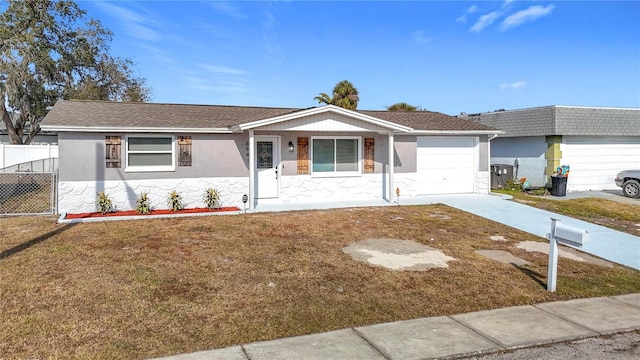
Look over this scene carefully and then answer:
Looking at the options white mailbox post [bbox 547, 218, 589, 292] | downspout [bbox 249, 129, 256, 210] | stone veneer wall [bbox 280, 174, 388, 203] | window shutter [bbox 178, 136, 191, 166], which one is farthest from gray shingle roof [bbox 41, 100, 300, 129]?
white mailbox post [bbox 547, 218, 589, 292]

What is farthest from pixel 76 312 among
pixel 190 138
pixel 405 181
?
pixel 405 181

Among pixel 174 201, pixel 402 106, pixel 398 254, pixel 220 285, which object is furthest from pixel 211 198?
pixel 402 106

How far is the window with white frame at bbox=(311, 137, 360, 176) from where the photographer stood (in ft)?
44.7

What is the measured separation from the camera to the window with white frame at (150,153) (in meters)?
11.9

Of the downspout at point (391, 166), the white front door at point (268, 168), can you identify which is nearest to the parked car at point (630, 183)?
the downspout at point (391, 166)

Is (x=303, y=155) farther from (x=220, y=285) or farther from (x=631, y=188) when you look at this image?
(x=631, y=188)

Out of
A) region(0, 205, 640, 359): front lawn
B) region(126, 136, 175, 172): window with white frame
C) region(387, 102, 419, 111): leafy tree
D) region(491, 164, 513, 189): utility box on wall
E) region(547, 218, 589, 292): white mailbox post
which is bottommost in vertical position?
region(0, 205, 640, 359): front lawn

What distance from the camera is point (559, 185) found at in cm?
1595

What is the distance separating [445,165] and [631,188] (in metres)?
7.71

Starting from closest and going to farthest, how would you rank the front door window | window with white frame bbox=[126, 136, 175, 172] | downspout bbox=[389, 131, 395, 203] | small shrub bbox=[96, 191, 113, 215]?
small shrub bbox=[96, 191, 113, 215]
window with white frame bbox=[126, 136, 175, 172]
the front door window
downspout bbox=[389, 131, 395, 203]

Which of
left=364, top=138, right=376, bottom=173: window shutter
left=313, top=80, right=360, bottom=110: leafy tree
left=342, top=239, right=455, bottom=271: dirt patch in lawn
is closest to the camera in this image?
left=342, top=239, right=455, bottom=271: dirt patch in lawn

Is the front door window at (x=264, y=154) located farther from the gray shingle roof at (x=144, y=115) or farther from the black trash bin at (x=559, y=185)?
the black trash bin at (x=559, y=185)

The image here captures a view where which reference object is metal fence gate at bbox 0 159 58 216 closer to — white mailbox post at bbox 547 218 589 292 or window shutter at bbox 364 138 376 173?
window shutter at bbox 364 138 376 173

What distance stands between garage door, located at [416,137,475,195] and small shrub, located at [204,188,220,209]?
291 inches
